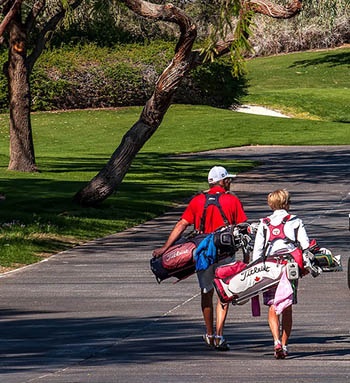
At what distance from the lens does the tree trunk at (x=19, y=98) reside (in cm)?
3167

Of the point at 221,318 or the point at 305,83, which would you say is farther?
the point at 305,83

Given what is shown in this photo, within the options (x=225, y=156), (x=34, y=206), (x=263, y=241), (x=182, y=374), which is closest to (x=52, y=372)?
(x=182, y=374)

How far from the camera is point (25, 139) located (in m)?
32.3

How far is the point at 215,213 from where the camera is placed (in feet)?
38.0

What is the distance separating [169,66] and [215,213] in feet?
41.6

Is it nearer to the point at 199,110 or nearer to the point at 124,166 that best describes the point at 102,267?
the point at 124,166

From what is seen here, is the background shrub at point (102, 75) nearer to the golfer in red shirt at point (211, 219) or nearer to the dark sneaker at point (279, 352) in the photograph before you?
the golfer in red shirt at point (211, 219)

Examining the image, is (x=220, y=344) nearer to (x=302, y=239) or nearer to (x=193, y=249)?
(x=193, y=249)

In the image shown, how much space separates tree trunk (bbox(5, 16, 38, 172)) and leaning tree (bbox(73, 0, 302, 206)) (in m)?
7.23

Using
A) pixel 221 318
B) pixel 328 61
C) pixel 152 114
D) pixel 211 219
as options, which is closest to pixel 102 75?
pixel 328 61

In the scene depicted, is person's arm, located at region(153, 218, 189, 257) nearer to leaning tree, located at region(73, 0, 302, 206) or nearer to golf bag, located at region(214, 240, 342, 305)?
golf bag, located at region(214, 240, 342, 305)

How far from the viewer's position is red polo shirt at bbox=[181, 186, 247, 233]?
1157 cm

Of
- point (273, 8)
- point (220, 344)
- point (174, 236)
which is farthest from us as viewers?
point (273, 8)

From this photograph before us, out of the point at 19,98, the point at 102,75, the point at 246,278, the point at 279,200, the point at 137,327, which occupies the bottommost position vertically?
the point at 102,75
